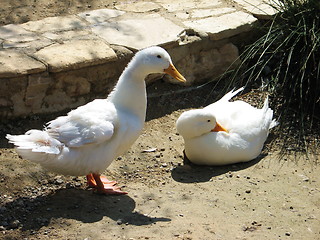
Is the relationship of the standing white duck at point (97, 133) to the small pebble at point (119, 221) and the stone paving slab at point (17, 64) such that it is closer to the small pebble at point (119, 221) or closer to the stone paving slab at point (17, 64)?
the small pebble at point (119, 221)

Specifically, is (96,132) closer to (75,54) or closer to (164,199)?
(164,199)

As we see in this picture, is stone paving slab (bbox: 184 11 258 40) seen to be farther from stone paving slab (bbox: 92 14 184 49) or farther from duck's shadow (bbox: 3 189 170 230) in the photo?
duck's shadow (bbox: 3 189 170 230)

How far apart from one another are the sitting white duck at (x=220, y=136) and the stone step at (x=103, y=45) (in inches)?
36.7

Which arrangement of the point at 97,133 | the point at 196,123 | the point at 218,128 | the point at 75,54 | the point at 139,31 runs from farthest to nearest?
the point at 139,31 → the point at 75,54 → the point at 218,128 → the point at 196,123 → the point at 97,133

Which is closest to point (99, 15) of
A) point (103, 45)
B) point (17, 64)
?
point (103, 45)

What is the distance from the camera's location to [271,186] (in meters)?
5.01

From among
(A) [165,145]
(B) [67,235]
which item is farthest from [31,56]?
(B) [67,235]

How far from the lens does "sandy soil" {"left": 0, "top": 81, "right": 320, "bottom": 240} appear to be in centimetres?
427

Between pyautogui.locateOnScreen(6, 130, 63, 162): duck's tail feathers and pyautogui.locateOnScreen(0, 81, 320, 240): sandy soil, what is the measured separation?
0.45m

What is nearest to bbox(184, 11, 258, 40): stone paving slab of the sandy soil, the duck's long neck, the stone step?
the stone step

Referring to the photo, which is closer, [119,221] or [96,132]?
[119,221]

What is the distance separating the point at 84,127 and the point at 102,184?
1.65 ft

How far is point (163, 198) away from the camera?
4781mm

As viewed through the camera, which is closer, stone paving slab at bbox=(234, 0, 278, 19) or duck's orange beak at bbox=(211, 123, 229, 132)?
duck's orange beak at bbox=(211, 123, 229, 132)
